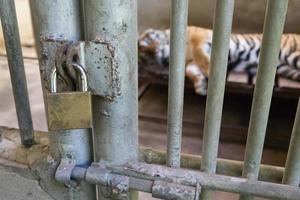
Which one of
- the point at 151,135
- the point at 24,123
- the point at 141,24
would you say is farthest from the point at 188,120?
the point at 24,123

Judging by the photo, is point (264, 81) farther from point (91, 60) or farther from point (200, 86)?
point (200, 86)

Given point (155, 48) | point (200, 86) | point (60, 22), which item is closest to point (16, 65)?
point (60, 22)

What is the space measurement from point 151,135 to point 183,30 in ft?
5.29

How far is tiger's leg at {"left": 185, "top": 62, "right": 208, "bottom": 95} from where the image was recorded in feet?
A: 6.75

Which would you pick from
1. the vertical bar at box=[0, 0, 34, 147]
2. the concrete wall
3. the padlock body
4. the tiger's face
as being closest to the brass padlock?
the padlock body

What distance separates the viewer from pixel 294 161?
52 cm

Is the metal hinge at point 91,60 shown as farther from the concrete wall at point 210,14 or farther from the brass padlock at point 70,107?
the concrete wall at point 210,14

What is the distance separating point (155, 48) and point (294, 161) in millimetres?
1787

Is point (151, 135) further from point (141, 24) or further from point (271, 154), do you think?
point (141, 24)

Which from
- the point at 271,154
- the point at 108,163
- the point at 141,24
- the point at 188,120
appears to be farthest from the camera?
the point at 141,24

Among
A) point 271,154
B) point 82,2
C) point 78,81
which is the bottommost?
point 271,154

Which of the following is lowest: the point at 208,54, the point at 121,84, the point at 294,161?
the point at 208,54

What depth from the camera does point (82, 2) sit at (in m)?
0.49

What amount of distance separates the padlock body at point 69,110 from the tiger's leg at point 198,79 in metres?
1.61
